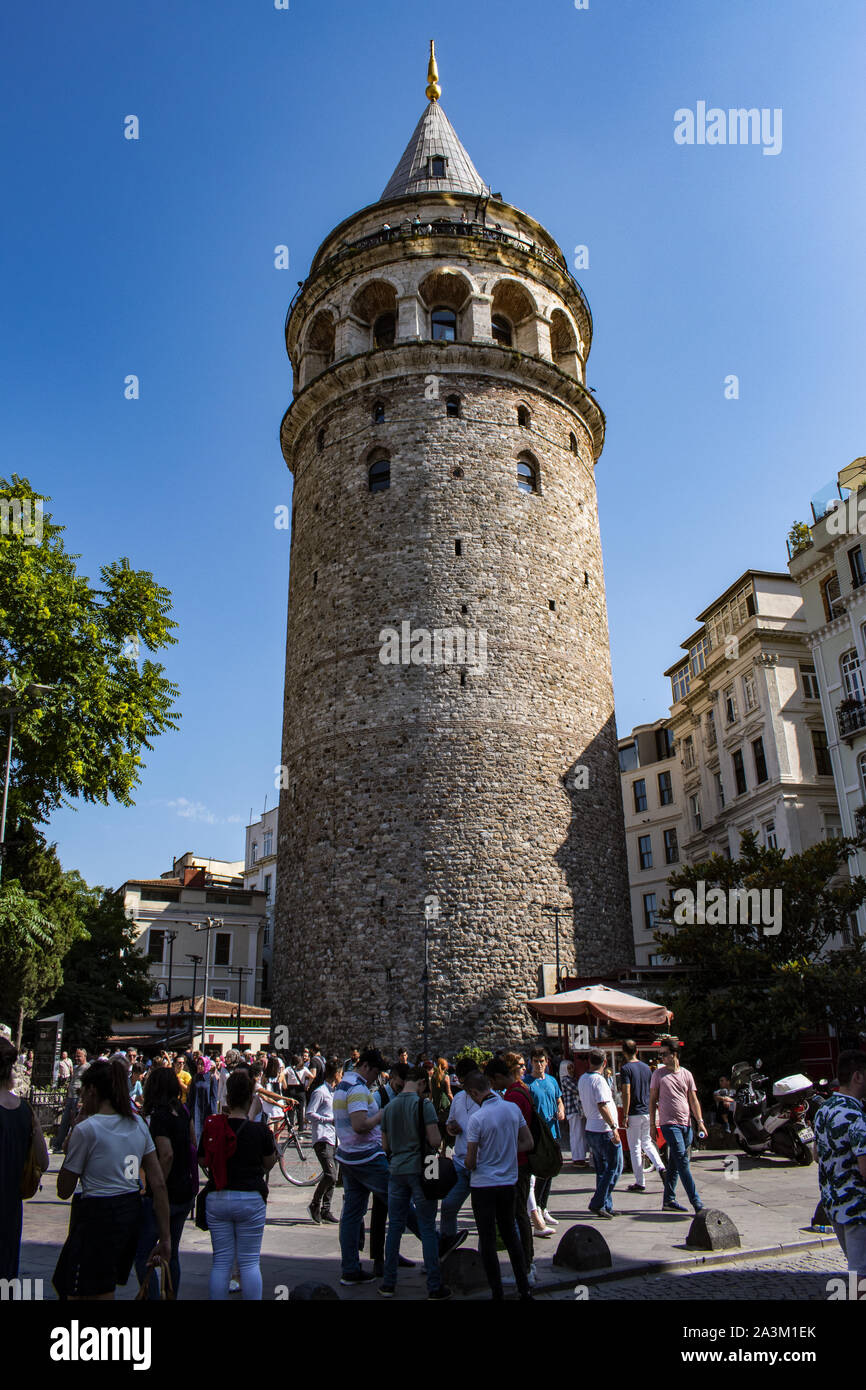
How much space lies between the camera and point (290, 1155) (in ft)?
52.2

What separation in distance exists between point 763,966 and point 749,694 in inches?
558

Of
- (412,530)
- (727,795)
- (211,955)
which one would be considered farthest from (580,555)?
(211,955)

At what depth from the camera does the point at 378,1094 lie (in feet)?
35.1

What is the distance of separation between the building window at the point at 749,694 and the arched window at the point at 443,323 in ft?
47.0

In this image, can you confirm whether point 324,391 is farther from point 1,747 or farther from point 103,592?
point 1,747

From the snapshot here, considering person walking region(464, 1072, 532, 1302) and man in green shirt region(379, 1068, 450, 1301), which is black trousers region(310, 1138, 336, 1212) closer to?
man in green shirt region(379, 1068, 450, 1301)

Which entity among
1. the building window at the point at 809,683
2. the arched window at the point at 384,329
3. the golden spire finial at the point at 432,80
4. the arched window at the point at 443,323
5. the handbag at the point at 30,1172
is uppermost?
the golden spire finial at the point at 432,80

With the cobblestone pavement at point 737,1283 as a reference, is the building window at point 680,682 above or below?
above

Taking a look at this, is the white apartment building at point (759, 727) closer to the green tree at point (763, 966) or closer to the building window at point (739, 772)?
the building window at point (739, 772)

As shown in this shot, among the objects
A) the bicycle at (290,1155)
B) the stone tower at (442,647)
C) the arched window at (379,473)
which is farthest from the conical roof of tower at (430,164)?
the bicycle at (290,1155)

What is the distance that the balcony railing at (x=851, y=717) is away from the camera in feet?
80.2

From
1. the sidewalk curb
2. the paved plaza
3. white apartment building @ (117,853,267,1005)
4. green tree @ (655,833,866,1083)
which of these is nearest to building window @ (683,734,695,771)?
green tree @ (655,833,866,1083)

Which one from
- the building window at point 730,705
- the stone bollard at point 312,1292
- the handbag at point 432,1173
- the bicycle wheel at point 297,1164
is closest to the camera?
the stone bollard at point 312,1292

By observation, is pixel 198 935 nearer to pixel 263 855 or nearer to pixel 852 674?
pixel 263 855
